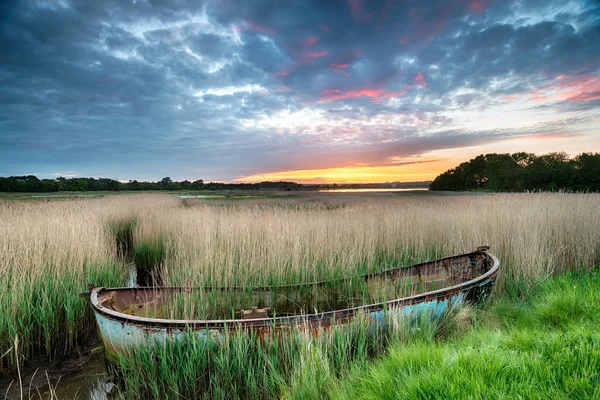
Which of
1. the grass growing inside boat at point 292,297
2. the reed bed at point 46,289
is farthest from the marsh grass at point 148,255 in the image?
the grass growing inside boat at point 292,297

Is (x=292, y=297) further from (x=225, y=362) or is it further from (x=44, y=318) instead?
(x=44, y=318)

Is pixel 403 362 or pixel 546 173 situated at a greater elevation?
pixel 546 173

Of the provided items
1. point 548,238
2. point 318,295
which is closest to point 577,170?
point 548,238

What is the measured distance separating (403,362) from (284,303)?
9.57ft

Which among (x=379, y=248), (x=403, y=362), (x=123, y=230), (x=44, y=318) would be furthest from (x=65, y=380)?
(x=123, y=230)

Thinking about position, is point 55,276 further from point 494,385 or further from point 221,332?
point 494,385

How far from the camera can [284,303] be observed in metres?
5.25

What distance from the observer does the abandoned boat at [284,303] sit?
126 inches

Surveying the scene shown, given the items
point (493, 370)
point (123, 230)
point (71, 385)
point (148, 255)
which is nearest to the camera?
point (493, 370)

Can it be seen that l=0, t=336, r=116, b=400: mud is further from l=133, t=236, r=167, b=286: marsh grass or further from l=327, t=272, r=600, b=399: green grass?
l=133, t=236, r=167, b=286: marsh grass

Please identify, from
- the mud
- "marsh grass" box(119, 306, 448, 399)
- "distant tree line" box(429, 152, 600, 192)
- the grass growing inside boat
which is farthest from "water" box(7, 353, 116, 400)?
"distant tree line" box(429, 152, 600, 192)

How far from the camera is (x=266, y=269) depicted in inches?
238

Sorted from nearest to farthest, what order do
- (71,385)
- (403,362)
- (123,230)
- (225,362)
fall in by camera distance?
(403,362) → (225,362) → (71,385) → (123,230)

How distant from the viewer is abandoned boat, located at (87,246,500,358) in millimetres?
3195
